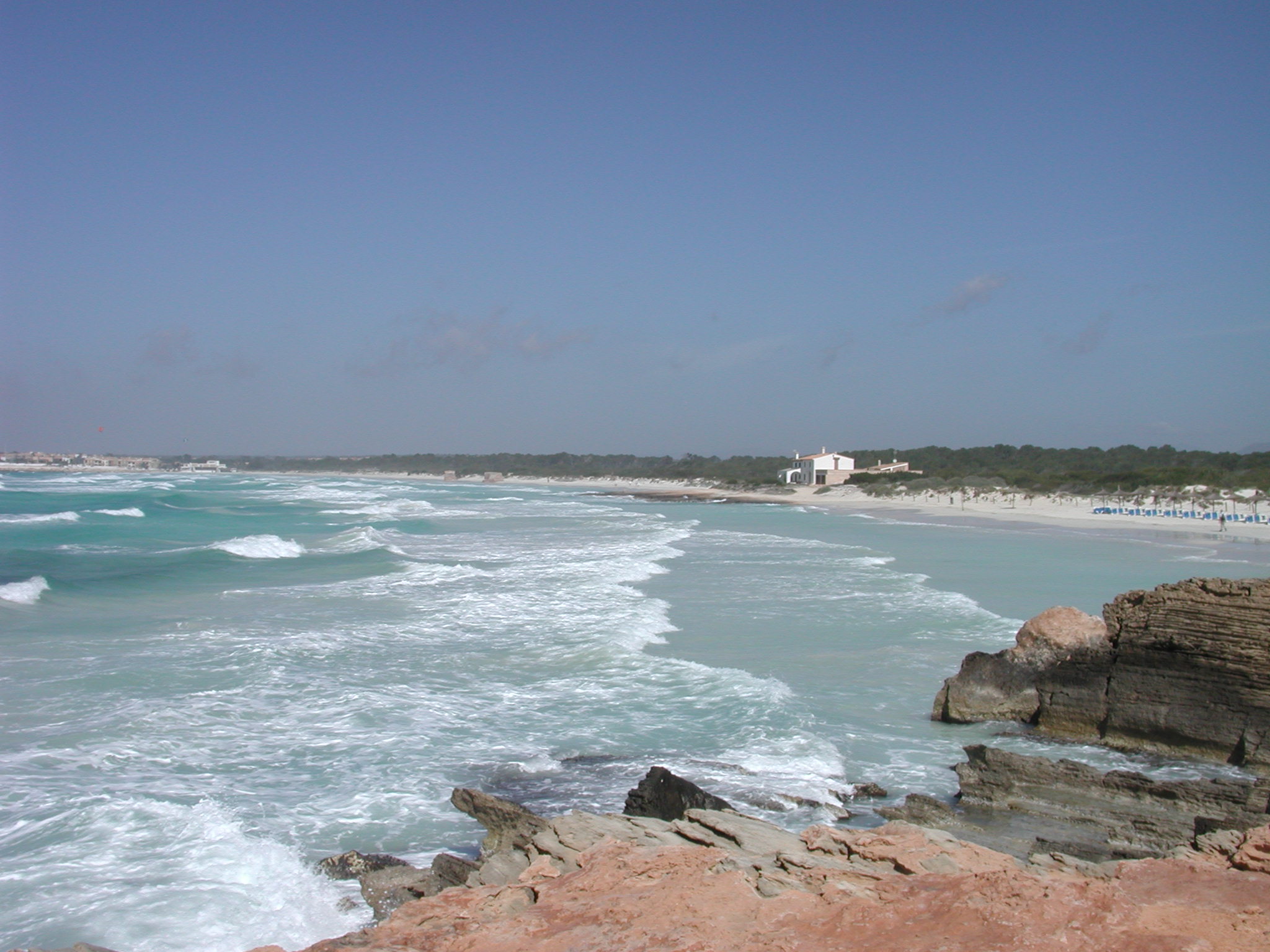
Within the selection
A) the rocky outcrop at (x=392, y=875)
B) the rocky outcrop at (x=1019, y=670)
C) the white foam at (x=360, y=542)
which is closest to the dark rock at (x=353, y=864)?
the rocky outcrop at (x=392, y=875)

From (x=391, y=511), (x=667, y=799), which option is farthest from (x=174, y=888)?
(x=391, y=511)

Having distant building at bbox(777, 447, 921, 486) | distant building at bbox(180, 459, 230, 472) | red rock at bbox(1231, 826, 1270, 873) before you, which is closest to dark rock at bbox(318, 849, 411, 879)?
red rock at bbox(1231, 826, 1270, 873)

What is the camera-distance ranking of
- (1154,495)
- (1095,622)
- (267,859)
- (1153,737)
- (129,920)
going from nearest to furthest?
(129,920), (267,859), (1153,737), (1095,622), (1154,495)

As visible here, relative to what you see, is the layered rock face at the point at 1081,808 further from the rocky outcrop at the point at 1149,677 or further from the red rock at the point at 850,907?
the red rock at the point at 850,907

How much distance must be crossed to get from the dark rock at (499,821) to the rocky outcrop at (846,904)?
964mm

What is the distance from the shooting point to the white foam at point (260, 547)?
27484mm

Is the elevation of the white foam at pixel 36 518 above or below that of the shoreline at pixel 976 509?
below

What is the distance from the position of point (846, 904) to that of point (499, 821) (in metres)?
3.04

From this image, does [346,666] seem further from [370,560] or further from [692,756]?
[370,560]

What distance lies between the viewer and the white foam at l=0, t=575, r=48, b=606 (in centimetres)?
1850

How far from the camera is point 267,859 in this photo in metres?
A: 6.76

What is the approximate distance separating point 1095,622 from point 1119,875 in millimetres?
5446

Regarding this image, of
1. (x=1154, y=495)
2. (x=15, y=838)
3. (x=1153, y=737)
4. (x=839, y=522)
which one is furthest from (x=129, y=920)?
(x=1154, y=495)

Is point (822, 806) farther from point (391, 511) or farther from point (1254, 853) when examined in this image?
point (391, 511)
